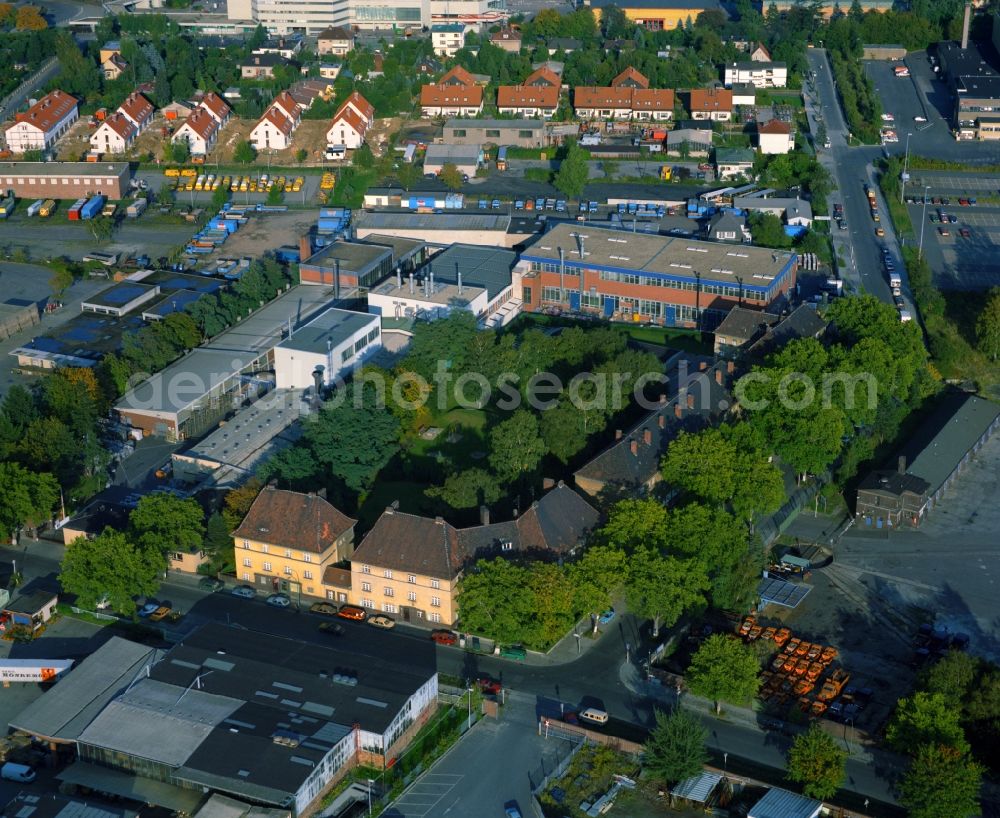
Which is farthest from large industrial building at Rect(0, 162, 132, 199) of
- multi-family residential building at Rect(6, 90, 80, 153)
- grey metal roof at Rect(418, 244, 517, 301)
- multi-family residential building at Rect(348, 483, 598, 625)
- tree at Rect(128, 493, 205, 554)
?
multi-family residential building at Rect(348, 483, 598, 625)

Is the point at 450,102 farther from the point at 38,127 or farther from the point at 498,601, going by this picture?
the point at 498,601

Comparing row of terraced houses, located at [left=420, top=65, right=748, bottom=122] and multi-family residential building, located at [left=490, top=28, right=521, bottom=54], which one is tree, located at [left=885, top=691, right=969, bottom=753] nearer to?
row of terraced houses, located at [left=420, top=65, right=748, bottom=122]

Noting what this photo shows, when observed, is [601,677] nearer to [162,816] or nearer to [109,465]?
[162,816]

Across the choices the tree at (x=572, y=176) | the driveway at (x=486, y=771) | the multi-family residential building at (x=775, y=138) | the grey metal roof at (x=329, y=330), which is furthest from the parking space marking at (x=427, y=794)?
the multi-family residential building at (x=775, y=138)

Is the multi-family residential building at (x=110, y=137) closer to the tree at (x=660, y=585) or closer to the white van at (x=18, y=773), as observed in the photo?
the tree at (x=660, y=585)

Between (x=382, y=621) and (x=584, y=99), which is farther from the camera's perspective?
(x=584, y=99)

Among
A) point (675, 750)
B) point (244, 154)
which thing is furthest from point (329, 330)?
point (244, 154)
